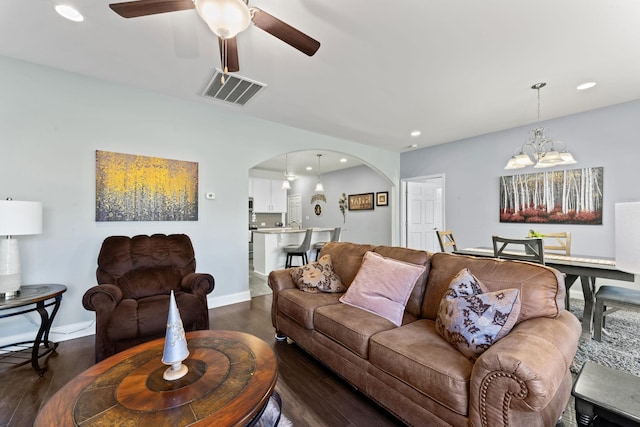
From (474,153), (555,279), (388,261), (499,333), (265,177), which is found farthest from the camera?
(265,177)

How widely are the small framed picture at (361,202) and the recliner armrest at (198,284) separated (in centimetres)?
517

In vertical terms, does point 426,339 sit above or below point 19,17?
below

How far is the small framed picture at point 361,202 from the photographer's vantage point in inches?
280

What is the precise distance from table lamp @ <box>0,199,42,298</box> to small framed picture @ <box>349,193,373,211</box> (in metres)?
6.06

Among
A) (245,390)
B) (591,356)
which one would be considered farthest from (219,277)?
(591,356)

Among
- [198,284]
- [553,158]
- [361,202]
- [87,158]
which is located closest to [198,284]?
[198,284]

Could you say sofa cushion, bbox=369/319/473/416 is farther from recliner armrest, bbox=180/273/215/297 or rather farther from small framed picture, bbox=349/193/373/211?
small framed picture, bbox=349/193/373/211

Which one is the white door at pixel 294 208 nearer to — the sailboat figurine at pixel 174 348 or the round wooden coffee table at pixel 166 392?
the round wooden coffee table at pixel 166 392

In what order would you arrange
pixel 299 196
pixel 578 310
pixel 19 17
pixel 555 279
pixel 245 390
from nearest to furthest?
pixel 245 390 → pixel 555 279 → pixel 19 17 → pixel 578 310 → pixel 299 196

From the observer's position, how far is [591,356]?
7.35ft

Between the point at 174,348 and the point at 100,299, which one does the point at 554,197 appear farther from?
the point at 100,299

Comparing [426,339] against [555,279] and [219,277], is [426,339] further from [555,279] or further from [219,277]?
[219,277]

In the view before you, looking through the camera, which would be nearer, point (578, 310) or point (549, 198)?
point (578, 310)

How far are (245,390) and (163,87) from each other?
3.21 meters
